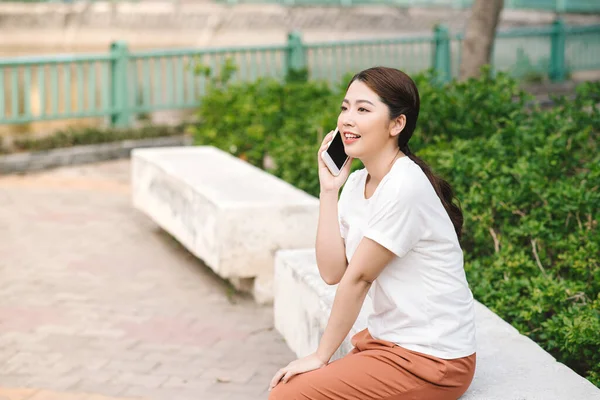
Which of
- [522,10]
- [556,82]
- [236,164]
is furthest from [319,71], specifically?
[522,10]

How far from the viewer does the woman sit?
282cm

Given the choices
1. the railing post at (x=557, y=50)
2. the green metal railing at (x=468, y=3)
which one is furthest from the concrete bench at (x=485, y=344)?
the green metal railing at (x=468, y=3)

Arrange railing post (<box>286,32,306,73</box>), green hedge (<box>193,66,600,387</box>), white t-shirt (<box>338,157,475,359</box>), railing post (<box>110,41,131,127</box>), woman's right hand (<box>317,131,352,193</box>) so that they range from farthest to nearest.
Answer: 1. railing post (<box>286,32,306,73</box>)
2. railing post (<box>110,41,131,127</box>)
3. green hedge (<box>193,66,600,387</box>)
4. woman's right hand (<box>317,131,352,193</box>)
5. white t-shirt (<box>338,157,475,359</box>)

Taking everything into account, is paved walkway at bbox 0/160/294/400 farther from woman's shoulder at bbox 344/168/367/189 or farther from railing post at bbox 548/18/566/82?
railing post at bbox 548/18/566/82

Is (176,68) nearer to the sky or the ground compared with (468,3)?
nearer to the ground

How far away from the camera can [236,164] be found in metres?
7.51

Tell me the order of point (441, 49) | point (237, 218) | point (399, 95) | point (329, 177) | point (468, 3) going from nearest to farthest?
point (399, 95) → point (329, 177) → point (237, 218) → point (441, 49) → point (468, 3)

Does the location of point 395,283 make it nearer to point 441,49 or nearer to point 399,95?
point 399,95

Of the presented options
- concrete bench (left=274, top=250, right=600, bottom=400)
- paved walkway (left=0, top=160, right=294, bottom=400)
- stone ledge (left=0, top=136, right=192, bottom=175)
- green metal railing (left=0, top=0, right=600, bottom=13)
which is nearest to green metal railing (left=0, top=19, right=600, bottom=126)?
stone ledge (left=0, top=136, right=192, bottom=175)

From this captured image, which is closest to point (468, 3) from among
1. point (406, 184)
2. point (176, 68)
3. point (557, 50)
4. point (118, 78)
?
point (557, 50)

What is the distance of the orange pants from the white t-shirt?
44 millimetres

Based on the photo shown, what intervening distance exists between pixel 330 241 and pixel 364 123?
42 cm

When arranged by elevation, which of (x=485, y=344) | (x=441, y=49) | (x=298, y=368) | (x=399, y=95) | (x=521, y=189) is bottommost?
(x=485, y=344)

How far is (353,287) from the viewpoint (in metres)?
2.89
